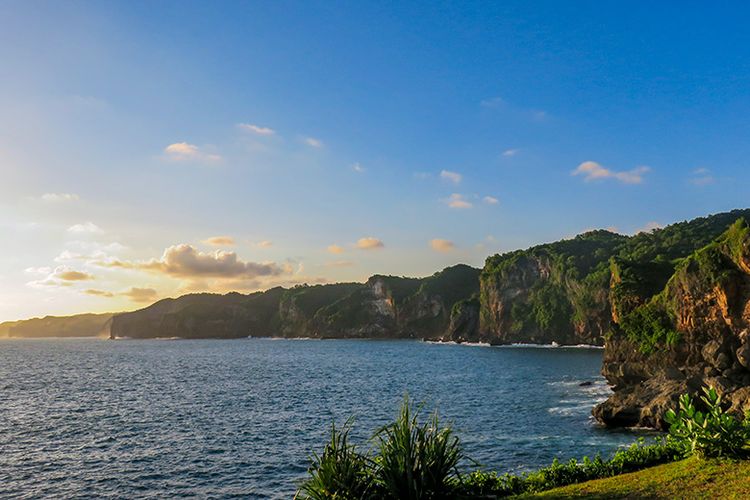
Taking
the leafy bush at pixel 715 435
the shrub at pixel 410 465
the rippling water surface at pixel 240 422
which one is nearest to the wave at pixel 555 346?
the rippling water surface at pixel 240 422

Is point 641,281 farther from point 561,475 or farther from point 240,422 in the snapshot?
point 561,475

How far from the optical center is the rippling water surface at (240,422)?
38.4 metres

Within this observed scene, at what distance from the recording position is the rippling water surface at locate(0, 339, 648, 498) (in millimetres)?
38438

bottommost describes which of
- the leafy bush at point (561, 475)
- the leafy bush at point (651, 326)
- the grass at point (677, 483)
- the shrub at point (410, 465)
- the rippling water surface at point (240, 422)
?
the rippling water surface at point (240, 422)

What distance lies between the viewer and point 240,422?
190ft

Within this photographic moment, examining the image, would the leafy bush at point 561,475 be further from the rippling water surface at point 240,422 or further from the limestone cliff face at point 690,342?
the limestone cliff face at point 690,342

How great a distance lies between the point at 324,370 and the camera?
397 ft

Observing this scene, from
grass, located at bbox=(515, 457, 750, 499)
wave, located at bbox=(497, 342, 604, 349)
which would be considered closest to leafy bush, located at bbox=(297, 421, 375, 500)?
grass, located at bbox=(515, 457, 750, 499)

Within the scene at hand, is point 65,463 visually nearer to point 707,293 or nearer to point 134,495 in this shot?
point 134,495

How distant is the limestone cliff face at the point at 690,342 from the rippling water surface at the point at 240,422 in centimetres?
408

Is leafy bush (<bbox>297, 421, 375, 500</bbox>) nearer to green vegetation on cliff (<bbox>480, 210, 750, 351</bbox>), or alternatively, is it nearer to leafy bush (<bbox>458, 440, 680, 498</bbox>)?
leafy bush (<bbox>458, 440, 680, 498</bbox>)

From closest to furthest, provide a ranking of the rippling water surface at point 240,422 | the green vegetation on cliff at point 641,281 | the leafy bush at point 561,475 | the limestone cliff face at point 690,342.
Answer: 1. the leafy bush at point 561,475
2. the rippling water surface at point 240,422
3. the limestone cliff face at point 690,342
4. the green vegetation on cliff at point 641,281

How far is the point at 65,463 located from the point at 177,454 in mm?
8271

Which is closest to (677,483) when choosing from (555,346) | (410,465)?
(410,465)
